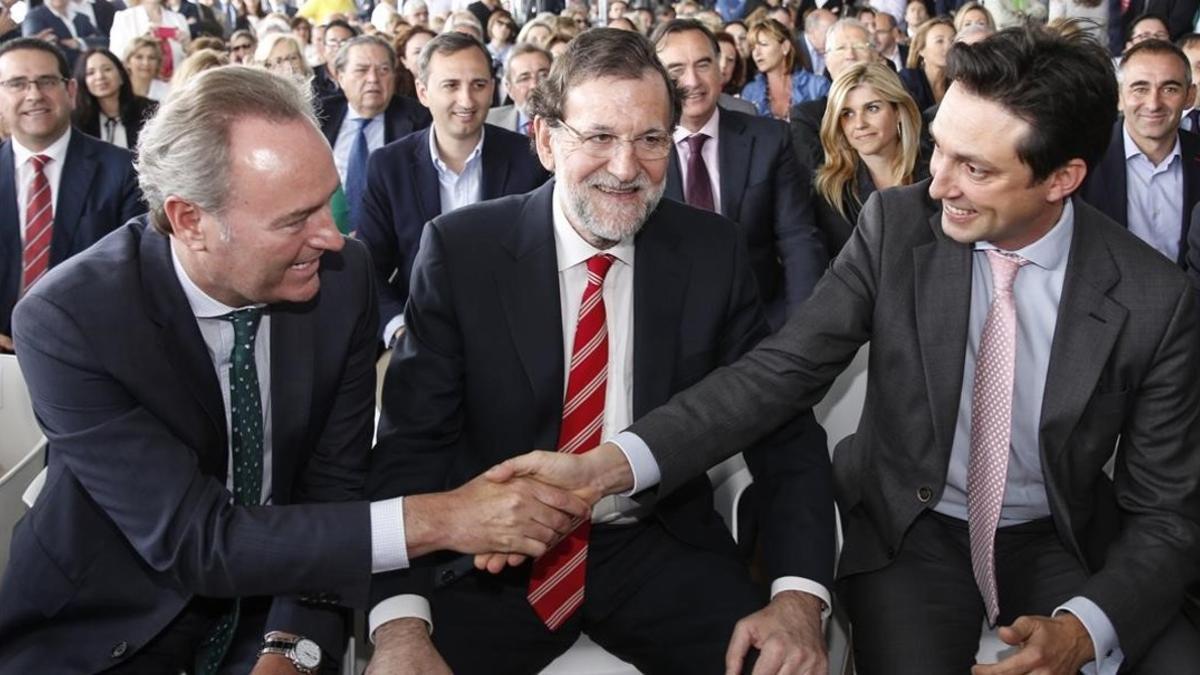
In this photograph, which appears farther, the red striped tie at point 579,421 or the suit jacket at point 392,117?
the suit jacket at point 392,117

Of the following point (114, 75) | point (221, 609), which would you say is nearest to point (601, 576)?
point (221, 609)

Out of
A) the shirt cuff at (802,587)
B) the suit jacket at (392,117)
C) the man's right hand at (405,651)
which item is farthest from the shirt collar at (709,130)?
the man's right hand at (405,651)

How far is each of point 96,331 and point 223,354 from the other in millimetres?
250

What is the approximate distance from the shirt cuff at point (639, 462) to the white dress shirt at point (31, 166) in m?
2.97

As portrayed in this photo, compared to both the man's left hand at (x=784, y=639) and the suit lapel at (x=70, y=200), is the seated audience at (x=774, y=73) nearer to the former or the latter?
the suit lapel at (x=70, y=200)

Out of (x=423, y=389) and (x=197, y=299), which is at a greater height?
(x=197, y=299)

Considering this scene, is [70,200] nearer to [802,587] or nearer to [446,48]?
[446,48]

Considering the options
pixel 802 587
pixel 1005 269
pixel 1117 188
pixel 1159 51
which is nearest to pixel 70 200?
pixel 802 587

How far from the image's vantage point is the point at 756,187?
397 cm

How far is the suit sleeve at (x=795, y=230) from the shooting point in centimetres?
374

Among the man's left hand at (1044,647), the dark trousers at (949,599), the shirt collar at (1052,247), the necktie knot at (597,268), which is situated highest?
the shirt collar at (1052,247)

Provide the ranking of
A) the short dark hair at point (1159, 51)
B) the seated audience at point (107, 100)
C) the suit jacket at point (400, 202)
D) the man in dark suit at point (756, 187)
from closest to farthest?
1. the man in dark suit at point (756, 187)
2. the suit jacket at point (400, 202)
3. the short dark hair at point (1159, 51)
4. the seated audience at point (107, 100)

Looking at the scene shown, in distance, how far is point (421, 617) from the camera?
2.05 m

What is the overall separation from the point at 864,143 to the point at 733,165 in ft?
1.73
